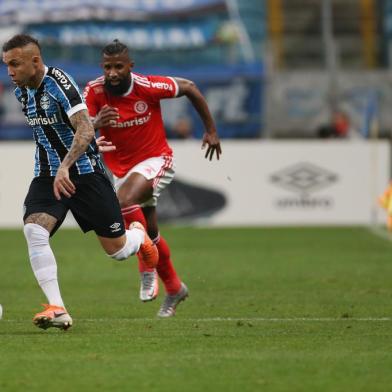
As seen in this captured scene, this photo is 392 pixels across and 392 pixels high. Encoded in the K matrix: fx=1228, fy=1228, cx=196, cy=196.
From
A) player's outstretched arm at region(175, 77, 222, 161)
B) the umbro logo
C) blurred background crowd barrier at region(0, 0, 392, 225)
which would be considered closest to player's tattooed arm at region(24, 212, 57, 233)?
player's outstretched arm at region(175, 77, 222, 161)

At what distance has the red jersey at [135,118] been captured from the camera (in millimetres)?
10406

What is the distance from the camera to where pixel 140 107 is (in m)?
10.5

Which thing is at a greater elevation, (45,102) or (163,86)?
(45,102)

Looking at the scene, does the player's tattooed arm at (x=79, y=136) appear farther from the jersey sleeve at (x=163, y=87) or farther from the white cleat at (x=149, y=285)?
the white cleat at (x=149, y=285)

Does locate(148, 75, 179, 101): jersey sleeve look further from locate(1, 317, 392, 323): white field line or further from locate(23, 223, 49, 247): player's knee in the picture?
locate(23, 223, 49, 247): player's knee

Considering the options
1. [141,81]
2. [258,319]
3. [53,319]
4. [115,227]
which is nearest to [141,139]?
[141,81]

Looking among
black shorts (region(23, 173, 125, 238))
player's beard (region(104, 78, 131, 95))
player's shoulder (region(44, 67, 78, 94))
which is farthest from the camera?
player's beard (region(104, 78, 131, 95))

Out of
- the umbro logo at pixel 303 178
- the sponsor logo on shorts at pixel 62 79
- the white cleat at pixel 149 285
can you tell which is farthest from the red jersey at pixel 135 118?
the umbro logo at pixel 303 178

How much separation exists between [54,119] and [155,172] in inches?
82.1

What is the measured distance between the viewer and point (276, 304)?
36.7 feet

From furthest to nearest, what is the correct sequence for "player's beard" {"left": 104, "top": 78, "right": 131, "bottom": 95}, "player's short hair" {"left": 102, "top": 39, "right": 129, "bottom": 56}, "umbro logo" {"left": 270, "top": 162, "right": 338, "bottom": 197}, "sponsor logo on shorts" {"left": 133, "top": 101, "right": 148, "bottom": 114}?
"umbro logo" {"left": 270, "top": 162, "right": 338, "bottom": 197} → "sponsor logo on shorts" {"left": 133, "top": 101, "right": 148, "bottom": 114} → "player's beard" {"left": 104, "top": 78, "right": 131, "bottom": 95} → "player's short hair" {"left": 102, "top": 39, "right": 129, "bottom": 56}

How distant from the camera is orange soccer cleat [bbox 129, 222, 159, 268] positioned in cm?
979

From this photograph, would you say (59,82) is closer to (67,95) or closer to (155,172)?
(67,95)

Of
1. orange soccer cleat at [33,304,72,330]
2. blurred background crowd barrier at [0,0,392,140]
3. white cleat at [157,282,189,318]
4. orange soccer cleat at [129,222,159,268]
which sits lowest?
blurred background crowd barrier at [0,0,392,140]
